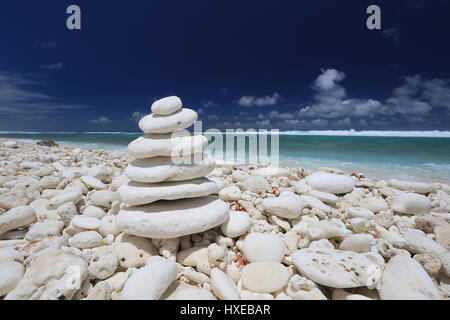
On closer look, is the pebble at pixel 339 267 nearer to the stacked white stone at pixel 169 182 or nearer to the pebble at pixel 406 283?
the pebble at pixel 406 283

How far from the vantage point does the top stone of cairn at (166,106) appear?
2873mm

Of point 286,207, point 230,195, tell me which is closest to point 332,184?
point 286,207

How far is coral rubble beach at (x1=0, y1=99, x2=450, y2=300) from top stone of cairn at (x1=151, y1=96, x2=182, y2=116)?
2 centimetres

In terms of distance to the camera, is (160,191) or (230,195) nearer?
(160,191)

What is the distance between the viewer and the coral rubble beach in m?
2.03

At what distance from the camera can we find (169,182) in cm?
290

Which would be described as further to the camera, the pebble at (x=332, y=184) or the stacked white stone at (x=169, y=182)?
the pebble at (x=332, y=184)

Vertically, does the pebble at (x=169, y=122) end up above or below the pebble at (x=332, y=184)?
above

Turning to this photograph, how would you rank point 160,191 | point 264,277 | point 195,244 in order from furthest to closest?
point 195,244, point 160,191, point 264,277

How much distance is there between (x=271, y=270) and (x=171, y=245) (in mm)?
1179

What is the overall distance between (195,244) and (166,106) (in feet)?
5.98

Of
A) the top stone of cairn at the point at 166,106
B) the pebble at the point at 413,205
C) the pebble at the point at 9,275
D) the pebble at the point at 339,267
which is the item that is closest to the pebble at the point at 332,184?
the pebble at the point at 413,205

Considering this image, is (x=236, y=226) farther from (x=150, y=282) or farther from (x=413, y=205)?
(x=413, y=205)

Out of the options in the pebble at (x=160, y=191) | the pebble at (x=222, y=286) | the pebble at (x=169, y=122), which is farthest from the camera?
the pebble at (x=169, y=122)
